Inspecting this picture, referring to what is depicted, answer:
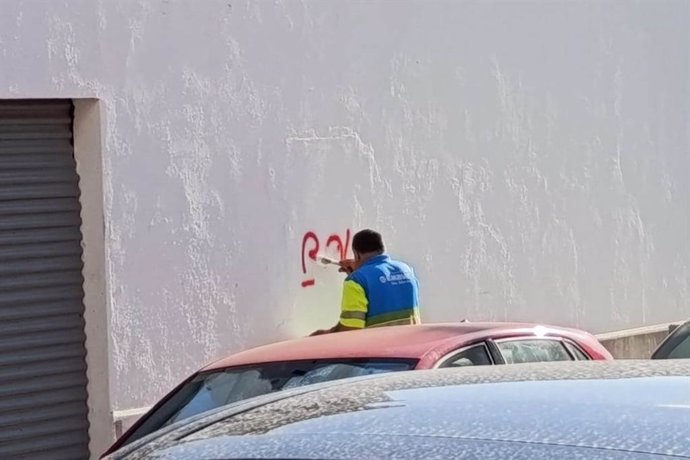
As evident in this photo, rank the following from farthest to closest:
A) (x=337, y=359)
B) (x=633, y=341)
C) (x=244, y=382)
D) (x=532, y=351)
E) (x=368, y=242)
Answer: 1. (x=633, y=341)
2. (x=368, y=242)
3. (x=532, y=351)
4. (x=244, y=382)
5. (x=337, y=359)

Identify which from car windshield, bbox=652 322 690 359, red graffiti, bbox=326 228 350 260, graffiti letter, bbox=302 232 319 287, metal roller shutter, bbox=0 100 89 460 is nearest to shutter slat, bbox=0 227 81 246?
metal roller shutter, bbox=0 100 89 460

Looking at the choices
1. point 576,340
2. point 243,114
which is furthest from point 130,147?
point 576,340

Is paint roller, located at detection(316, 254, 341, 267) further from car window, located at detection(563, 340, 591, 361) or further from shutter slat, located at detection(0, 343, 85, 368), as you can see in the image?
car window, located at detection(563, 340, 591, 361)

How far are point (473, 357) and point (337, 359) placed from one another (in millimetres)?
724

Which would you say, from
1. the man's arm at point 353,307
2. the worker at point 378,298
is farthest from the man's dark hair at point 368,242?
the man's arm at point 353,307

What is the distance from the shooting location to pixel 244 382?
603 cm

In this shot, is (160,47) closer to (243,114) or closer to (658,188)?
(243,114)

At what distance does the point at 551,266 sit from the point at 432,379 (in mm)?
8648

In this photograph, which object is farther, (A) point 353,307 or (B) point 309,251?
(B) point 309,251

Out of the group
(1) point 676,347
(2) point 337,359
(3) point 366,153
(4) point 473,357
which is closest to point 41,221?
(3) point 366,153

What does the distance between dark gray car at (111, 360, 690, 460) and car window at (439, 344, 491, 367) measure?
2.53m

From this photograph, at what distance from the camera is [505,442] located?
2535mm

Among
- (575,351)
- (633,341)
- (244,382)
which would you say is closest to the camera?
(244,382)

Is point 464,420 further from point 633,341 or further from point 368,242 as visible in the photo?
point 633,341
